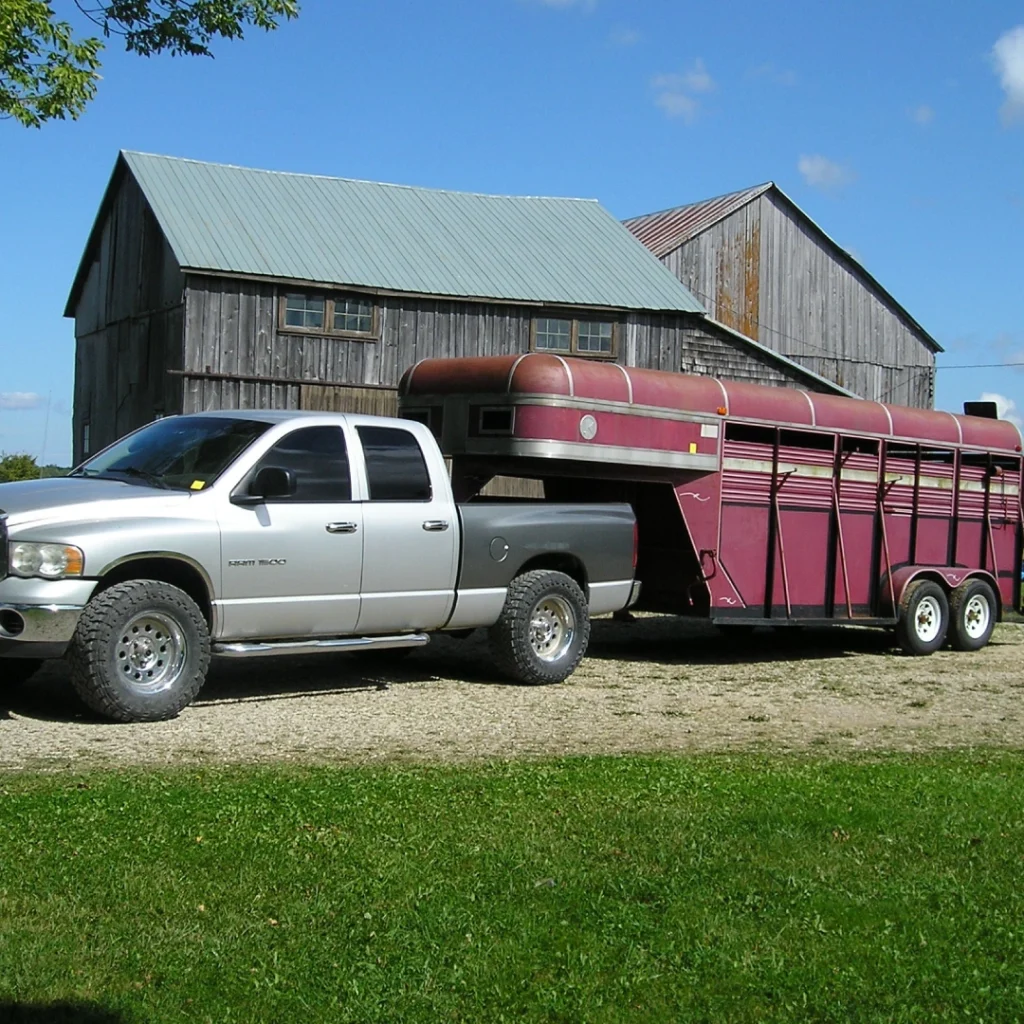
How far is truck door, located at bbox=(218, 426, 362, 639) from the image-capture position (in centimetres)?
1055

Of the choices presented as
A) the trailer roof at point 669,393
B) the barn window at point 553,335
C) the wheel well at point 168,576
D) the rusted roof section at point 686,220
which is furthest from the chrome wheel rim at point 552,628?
the rusted roof section at point 686,220

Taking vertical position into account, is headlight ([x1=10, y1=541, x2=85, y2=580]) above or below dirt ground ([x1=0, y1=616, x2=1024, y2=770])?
above

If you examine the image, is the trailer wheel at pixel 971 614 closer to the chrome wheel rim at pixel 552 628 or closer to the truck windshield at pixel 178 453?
the chrome wheel rim at pixel 552 628

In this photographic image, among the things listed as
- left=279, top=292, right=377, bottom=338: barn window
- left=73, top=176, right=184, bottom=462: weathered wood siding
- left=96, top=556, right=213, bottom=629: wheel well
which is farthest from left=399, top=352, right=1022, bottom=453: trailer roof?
left=73, top=176, right=184, bottom=462: weathered wood siding

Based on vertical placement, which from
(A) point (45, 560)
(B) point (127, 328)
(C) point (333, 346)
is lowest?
(A) point (45, 560)

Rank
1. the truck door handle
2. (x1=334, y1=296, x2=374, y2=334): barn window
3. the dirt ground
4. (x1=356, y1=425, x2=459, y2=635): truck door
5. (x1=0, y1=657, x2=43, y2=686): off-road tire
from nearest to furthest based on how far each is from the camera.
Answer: the dirt ground → (x1=0, y1=657, x2=43, y2=686): off-road tire → the truck door handle → (x1=356, y1=425, x2=459, y2=635): truck door → (x1=334, y1=296, x2=374, y2=334): barn window

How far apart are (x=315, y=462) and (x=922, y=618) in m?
8.24

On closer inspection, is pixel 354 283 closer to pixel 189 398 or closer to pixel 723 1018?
pixel 189 398

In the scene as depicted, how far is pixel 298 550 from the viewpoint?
427 inches

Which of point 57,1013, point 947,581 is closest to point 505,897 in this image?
point 57,1013

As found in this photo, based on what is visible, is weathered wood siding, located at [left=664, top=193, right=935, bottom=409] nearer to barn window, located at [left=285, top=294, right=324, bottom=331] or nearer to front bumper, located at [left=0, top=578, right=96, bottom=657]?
barn window, located at [left=285, top=294, right=324, bottom=331]

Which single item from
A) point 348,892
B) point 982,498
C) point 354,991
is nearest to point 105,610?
point 348,892

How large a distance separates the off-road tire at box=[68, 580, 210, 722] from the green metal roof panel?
18645mm

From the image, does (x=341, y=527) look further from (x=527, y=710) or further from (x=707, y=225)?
(x=707, y=225)
